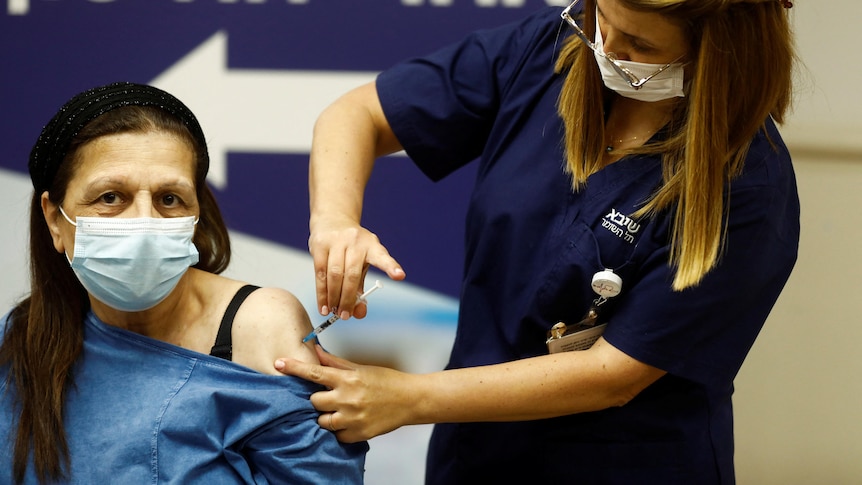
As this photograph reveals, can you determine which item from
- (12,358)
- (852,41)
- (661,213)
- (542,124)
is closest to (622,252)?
(661,213)

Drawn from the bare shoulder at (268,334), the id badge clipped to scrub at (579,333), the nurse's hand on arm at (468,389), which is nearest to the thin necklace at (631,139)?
the id badge clipped to scrub at (579,333)

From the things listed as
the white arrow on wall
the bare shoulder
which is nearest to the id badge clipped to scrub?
the bare shoulder

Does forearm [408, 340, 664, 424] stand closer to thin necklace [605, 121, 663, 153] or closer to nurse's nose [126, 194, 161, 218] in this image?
thin necklace [605, 121, 663, 153]

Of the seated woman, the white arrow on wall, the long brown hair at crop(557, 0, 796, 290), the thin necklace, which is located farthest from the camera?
the white arrow on wall

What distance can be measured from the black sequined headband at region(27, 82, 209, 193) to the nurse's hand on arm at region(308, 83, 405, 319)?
247mm

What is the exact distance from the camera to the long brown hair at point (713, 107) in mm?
1322

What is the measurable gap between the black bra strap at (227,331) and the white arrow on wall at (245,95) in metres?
1.04

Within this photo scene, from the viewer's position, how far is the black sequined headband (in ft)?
4.80

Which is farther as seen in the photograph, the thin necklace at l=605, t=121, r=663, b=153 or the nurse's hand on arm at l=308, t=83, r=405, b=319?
the thin necklace at l=605, t=121, r=663, b=153

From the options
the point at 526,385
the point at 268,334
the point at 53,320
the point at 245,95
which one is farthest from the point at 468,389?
the point at 245,95

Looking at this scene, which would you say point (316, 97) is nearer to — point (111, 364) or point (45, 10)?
point (45, 10)

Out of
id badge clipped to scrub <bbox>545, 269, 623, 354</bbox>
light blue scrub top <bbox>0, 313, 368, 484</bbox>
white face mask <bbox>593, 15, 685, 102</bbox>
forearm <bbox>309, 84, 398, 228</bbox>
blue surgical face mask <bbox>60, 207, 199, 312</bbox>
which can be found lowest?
light blue scrub top <bbox>0, 313, 368, 484</bbox>

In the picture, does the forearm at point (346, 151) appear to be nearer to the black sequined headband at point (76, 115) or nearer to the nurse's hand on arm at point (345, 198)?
the nurse's hand on arm at point (345, 198)

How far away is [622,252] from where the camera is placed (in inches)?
59.7
